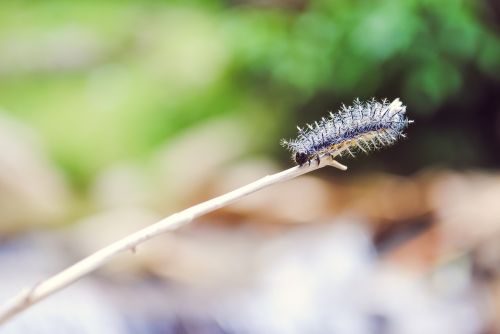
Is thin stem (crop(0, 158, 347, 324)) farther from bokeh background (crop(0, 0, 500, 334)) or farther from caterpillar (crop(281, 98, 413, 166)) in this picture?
bokeh background (crop(0, 0, 500, 334))

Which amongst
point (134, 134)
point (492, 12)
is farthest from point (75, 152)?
point (492, 12)

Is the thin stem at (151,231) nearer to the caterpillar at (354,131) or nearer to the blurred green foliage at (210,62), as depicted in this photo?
the caterpillar at (354,131)

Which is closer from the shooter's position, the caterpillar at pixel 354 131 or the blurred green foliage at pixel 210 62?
the caterpillar at pixel 354 131

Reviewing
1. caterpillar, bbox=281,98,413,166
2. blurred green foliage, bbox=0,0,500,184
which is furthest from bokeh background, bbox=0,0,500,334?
caterpillar, bbox=281,98,413,166

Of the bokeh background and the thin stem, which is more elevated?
the bokeh background

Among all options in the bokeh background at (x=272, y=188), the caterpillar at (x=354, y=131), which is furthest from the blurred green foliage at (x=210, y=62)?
the caterpillar at (x=354, y=131)
